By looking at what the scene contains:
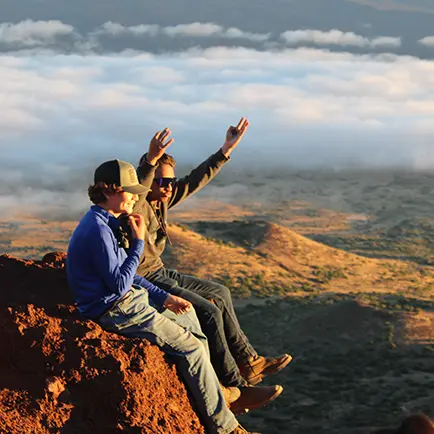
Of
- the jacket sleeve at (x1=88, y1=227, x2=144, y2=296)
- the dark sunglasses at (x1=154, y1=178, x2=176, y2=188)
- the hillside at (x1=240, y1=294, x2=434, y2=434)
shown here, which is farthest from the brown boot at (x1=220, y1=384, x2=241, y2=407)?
the hillside at (x1=240, y1=294, x2=434, y2=434)

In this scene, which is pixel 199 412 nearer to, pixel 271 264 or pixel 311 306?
pixel 311 306

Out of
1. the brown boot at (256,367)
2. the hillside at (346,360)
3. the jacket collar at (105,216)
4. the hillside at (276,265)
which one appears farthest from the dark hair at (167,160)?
the hillside at (276,265)

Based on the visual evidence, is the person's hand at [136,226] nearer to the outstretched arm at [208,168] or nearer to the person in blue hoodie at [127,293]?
the person in blue hoodie at [127,293]

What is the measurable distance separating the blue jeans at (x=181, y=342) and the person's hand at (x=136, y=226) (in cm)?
36

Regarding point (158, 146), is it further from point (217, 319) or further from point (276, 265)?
point (276, 265)

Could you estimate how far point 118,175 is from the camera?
232 inches

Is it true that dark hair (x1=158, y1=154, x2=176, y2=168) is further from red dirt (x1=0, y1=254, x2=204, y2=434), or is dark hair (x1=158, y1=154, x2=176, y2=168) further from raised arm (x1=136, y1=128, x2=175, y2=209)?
red dirt (x1=0, y1=254, x2=204, y2=434)

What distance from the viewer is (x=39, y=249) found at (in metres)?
50.1

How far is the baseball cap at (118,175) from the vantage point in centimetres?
590

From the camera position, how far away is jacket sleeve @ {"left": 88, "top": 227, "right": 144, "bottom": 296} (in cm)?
568

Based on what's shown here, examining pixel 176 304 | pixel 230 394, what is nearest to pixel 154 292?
pixel 176 304

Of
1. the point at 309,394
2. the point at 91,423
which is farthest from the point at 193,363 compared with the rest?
the point at 309,394

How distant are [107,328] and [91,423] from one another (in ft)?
2.03

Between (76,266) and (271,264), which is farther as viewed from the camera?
(271,264)
